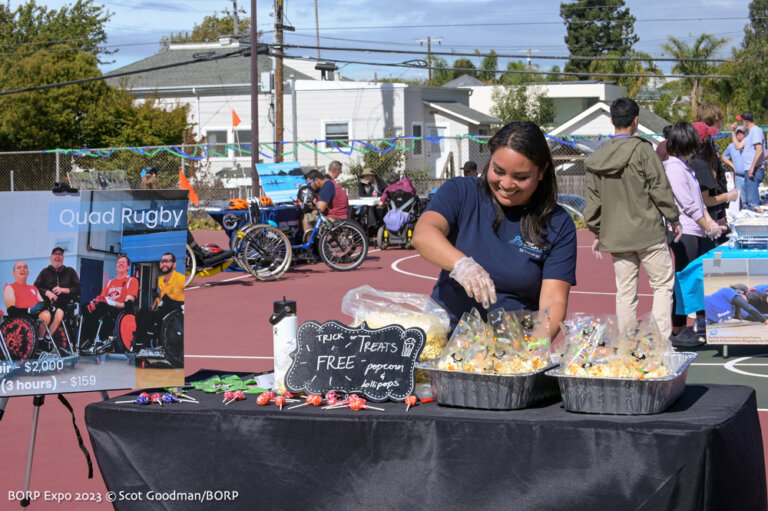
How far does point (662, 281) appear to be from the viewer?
23.3 ft

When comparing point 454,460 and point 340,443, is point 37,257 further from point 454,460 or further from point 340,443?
point 454,460

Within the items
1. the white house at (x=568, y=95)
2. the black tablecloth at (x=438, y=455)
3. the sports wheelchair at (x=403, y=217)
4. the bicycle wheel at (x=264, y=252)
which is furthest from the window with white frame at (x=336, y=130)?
the black tablecloth at (x=438, y=455)

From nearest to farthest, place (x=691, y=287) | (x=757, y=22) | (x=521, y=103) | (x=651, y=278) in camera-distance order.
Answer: (x=651, y=278), (x=691, y=287), (x=521, y=103), (x=757, y=22)

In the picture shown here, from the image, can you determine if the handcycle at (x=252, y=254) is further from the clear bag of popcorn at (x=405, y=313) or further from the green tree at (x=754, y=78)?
the green tree at (x=754, y=78)

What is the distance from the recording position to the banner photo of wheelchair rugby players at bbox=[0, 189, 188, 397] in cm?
371

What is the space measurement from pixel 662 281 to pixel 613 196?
2.50 feet

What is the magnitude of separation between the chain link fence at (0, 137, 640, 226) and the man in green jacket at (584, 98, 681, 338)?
16.7 m

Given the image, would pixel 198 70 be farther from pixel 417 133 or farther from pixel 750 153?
pixel 750 153

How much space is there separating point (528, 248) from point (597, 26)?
92.4 metres

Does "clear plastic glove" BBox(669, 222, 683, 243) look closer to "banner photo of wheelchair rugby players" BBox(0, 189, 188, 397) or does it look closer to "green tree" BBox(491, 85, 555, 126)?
"banner photo of wheelchair rugby players" BBox(0, 189, 188, 397)

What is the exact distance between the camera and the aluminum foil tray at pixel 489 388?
302 cm

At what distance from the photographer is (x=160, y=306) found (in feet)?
12.3

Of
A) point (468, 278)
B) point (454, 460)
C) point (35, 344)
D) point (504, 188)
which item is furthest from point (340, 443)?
point (35, 344)

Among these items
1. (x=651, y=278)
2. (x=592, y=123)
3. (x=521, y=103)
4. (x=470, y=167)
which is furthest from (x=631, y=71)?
(x=651, y=278)
